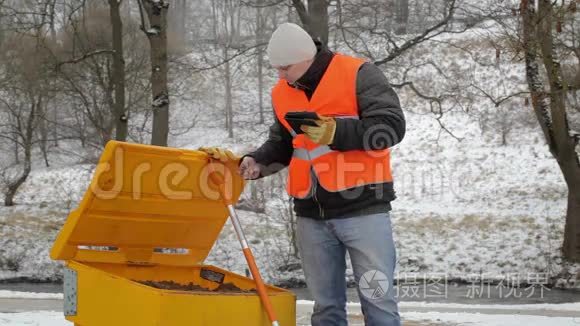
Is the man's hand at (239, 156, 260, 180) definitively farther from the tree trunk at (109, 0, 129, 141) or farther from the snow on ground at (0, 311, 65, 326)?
the tree trunk at (109, 0, 129, 141)

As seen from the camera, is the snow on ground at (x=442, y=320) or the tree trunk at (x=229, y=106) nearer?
the snow on ground at (x=442, y=320)

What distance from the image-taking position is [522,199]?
59.4 feet

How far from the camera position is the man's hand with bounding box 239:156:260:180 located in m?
3.67

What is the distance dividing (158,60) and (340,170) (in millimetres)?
8180

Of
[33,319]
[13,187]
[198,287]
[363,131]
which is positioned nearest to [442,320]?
[198,287]

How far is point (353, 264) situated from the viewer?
3.31 meters

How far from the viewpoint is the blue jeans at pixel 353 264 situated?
321cm

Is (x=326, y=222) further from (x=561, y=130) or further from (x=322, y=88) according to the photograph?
(x=561, y=130)

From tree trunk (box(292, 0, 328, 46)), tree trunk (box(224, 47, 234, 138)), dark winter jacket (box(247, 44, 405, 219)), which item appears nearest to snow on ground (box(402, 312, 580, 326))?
dark winter jacket (box(247, 44, 405, 219))

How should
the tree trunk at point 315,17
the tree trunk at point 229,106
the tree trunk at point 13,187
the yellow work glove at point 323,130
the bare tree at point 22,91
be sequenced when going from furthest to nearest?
the tree trunk at point 229,106 < the tree trunk at point 13,187 < the bare tree at point 22,91 < the tree trunk at point 315,17 < the yellow work glove at point 323,130

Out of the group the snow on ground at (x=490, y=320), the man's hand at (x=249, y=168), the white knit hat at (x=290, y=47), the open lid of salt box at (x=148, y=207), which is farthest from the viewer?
the snow on ground at (x=490, y=320)

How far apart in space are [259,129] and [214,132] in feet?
12.9

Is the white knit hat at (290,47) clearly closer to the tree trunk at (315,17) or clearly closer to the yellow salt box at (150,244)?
the yellow salt box at (150,244)

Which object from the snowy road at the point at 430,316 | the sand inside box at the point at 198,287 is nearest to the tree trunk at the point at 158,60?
the snowy road at the point at 430,316
